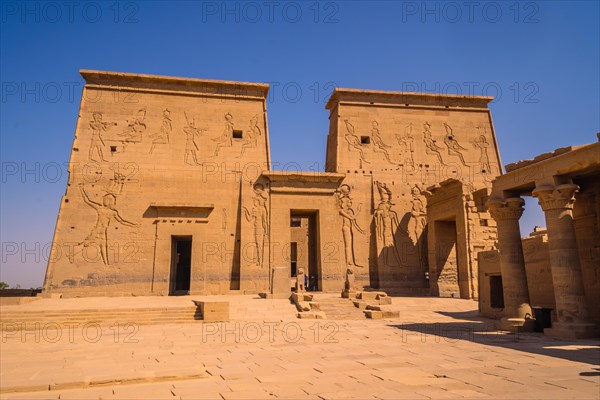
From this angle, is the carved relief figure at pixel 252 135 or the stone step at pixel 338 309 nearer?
the stone step at pixel 338 309

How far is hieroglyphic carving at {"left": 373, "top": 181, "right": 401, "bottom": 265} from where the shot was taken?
65.1ft

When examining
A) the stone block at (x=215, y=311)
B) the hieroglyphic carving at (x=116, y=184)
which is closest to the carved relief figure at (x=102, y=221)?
the hieroglyphic carving at (x=116, y=184)

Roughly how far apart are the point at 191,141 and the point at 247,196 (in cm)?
376

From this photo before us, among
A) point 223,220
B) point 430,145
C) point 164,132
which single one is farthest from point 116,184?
point 430,145

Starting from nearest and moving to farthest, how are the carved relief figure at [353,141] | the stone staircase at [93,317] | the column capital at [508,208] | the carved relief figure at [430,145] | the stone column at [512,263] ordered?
the stone column at [512,263]
the column capital at [508,208]
the stone staircase at [93,317]
the carved relief figure at [353,141]
the carved relief figure at [430,145]

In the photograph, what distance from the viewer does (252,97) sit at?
69.1 ft

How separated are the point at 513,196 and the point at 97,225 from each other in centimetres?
1595

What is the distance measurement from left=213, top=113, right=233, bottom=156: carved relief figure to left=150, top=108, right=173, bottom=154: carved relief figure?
2.18 meters

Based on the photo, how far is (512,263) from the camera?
10.2 m

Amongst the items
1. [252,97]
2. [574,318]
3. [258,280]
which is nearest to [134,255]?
[258,280]

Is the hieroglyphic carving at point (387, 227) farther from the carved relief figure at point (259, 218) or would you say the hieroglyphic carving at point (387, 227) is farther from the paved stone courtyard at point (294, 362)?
the paved stone courtyard at point (294, 362)

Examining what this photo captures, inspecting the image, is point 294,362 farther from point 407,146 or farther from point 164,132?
point 407,146

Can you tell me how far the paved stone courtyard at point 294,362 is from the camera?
15.3 feet

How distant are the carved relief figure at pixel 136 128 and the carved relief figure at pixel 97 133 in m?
0.67
